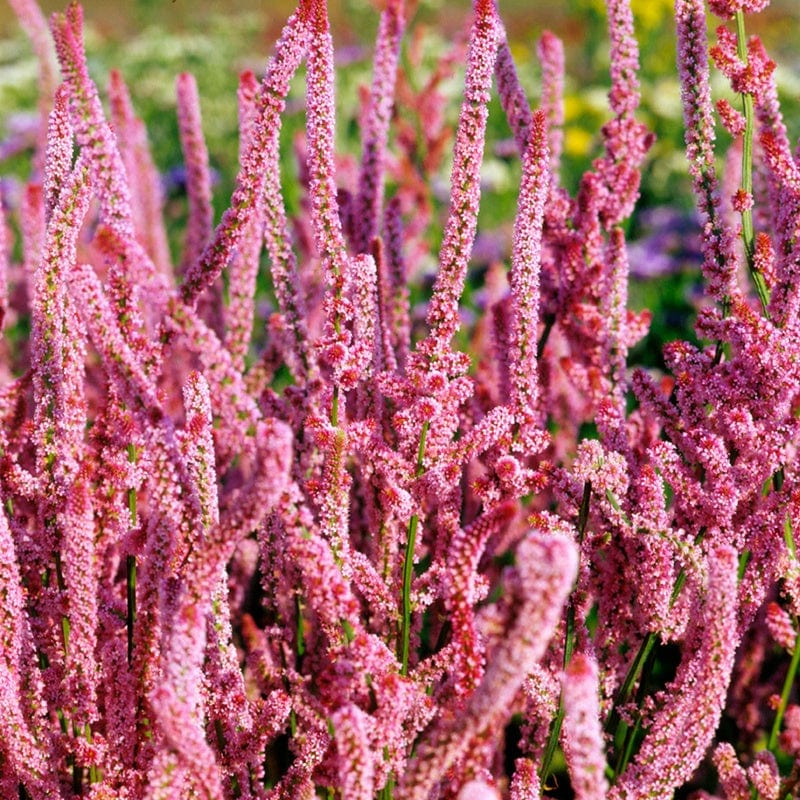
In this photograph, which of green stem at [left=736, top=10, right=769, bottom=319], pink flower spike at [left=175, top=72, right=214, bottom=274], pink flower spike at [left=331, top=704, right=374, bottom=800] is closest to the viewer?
pink flower spike at [left=331, top=704, right=374, bottom=800]

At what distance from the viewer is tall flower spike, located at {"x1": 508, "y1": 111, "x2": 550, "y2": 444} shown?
46.3 inches

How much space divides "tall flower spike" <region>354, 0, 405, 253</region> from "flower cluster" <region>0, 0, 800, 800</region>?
0.18 m

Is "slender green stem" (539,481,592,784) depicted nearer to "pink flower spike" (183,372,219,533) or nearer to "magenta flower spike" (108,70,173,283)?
"pink flower spike" (183,372,219,533)

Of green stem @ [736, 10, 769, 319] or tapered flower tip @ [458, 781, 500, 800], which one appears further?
green stem @ [736, 10, 769, 319]

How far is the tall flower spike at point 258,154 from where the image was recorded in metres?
1.12

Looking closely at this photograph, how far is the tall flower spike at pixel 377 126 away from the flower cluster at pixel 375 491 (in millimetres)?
180

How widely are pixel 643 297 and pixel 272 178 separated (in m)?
3.25

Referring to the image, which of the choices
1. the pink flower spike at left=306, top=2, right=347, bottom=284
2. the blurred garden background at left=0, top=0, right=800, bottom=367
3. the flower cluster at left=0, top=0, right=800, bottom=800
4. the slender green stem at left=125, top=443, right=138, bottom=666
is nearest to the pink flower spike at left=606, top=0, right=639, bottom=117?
the flower cluster at left=0, top=0, right=800, bottom=800

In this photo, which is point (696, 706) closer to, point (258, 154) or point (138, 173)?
point (258, 154)

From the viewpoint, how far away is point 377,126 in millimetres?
1635

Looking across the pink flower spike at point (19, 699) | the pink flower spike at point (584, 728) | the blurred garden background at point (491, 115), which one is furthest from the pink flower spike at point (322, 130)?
the blurred garden background at point (491, 115)

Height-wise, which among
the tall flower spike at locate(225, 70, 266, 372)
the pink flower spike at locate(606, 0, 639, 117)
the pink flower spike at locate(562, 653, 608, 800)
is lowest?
the pink flower spike at locate(562, 653, 608, 800)

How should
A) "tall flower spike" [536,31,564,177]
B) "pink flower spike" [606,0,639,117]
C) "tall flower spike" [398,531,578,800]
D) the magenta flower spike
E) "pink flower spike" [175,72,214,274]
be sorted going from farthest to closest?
the magenta flower spike, "pink flower spike" [175,72,214,274], "tall flower spike" [536,31,564,177], "pink flower spike" [606,0,639,117], "tall flower spike" [398,531,578,800]

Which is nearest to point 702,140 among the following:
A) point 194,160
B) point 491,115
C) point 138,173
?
point 194,160
